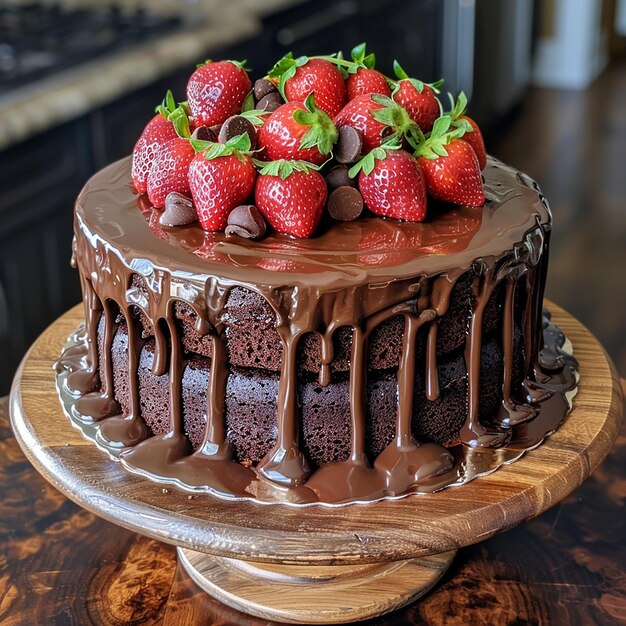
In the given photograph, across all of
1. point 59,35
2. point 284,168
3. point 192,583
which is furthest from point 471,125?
point 59,35

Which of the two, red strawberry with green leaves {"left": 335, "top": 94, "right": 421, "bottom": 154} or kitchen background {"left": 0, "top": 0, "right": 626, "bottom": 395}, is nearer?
red strawberry with green leaves {"left": 335, "top": 94, "right": 421, "bottom": 154}

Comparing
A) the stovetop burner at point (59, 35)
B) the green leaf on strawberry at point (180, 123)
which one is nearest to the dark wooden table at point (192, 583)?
the green leaf on strawberry at point (180, 123)

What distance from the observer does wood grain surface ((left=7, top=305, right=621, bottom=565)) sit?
0.98m

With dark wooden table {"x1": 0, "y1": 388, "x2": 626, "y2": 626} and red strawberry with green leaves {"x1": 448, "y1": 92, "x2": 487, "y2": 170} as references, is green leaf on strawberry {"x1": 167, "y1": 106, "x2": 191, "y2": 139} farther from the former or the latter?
dark wooden table {"x1": 0, "y1": 388, "x2": 626, "y2": 626}

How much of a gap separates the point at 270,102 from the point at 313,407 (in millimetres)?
407

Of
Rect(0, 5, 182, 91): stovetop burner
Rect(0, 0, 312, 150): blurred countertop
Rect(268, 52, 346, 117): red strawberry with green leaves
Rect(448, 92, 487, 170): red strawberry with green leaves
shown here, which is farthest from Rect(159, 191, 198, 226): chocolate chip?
Rect(0, 5, 182, 91): stovetop burner

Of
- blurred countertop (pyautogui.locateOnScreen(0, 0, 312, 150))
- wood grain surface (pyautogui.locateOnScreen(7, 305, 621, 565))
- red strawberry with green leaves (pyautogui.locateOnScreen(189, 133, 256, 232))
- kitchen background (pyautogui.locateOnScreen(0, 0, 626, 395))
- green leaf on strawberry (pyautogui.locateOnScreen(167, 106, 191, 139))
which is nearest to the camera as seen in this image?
wood grain surface (pyautogui.locateOnScreen(7, 305, 621, 565))

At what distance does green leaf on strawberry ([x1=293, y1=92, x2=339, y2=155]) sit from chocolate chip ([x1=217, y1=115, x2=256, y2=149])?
0.06 metres

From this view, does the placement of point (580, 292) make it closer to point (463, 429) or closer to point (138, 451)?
point (463, 429)

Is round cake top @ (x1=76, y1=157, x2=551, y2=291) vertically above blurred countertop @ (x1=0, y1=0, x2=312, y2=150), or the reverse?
round cake top @ (x1=76, y1=157, x2=551, y2=291)

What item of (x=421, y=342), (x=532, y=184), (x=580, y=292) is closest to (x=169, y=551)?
(x=421, y=342)

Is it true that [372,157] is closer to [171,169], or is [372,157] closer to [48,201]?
[171,169]

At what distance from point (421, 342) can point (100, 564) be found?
0.52m

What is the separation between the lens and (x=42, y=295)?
2.20 m
